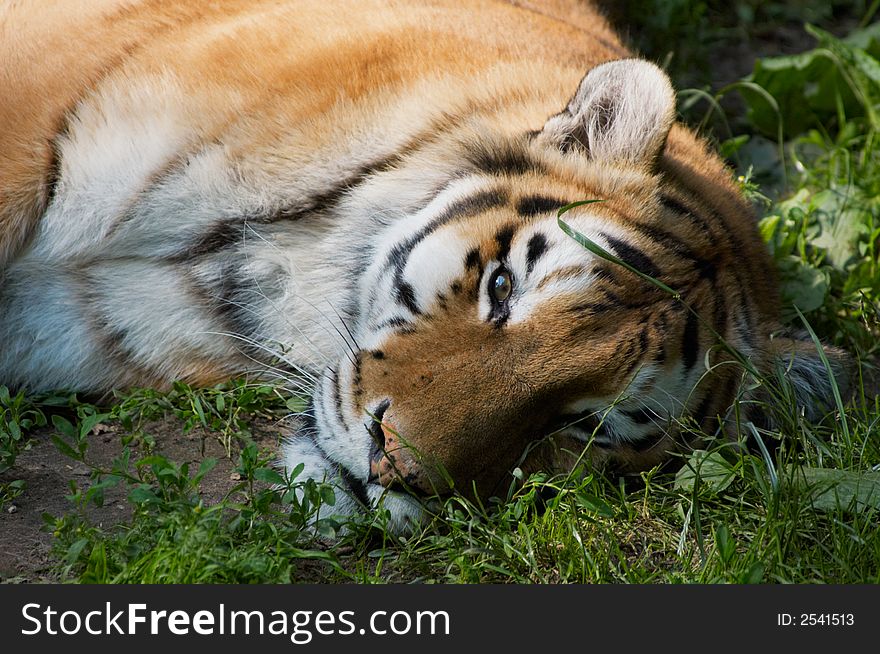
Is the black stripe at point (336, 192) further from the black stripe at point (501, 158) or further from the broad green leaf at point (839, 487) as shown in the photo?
the broad green leaf at point (839, 487)

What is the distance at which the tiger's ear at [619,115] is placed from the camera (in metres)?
3.63

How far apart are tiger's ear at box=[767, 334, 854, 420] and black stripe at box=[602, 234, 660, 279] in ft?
2.14

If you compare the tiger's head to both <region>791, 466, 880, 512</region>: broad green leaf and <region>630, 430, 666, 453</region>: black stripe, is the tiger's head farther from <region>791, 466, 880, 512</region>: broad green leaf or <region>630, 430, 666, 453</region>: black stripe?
<region>791, 466, 880, 512</region>: broad green leaf

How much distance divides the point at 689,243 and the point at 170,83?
1.91 meters

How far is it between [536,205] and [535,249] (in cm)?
24

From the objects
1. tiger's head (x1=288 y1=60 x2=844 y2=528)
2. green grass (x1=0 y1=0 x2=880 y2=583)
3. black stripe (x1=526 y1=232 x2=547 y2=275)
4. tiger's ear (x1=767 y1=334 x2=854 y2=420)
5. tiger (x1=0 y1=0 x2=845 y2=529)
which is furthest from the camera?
tiger's ear (x1=767 y1=334 x2=854 y2=420)

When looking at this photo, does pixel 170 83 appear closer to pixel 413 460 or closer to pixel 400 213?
pixel 400 213

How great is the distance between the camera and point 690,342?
11.7ft

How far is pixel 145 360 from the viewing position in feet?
13.2

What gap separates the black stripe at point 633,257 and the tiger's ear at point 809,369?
65 centimetres

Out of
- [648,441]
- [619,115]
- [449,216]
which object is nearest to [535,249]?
[449,216]

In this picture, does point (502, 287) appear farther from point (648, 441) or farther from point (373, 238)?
point (648, 441)

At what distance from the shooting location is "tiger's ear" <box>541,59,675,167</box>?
143 inches

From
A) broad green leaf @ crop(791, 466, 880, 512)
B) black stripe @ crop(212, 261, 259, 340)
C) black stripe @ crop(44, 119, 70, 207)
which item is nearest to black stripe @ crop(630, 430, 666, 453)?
broad green leaf @ crop(791, 466, 880, 512)
